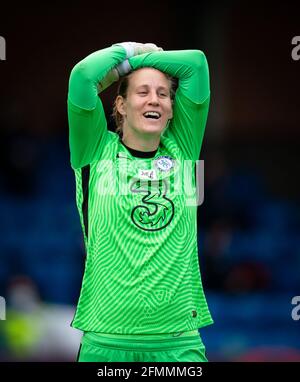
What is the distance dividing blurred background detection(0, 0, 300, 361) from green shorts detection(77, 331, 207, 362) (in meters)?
4.15

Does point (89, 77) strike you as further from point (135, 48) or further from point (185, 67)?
point (185, 67)

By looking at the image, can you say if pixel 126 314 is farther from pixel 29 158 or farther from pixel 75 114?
pixel 29 158

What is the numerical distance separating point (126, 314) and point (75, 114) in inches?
33.8

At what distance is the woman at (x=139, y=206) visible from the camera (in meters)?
3.59

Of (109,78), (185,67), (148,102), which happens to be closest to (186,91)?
(185,67)

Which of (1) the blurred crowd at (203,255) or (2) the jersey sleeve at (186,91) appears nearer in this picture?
(2) the jersey sleeve at (186,91)

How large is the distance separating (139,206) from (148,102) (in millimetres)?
451

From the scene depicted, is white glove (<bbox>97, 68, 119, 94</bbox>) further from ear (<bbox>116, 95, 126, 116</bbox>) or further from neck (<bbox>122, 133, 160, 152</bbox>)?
neck (<bbox>122, 133, 160, 152</bbox>)

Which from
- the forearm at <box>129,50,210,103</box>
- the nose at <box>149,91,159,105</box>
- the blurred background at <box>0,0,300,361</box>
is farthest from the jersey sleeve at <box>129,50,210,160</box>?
the blurred background at <box>0,0,300,361</box>

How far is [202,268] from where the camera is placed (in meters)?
8.12

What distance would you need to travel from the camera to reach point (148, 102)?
3.74 m

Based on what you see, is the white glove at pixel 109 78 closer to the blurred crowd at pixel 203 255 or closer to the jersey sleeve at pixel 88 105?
the jersey sleeve at pixel 88 105

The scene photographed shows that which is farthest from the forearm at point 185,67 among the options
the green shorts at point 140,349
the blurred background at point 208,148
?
the blurred background at point 208,148
